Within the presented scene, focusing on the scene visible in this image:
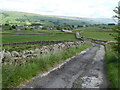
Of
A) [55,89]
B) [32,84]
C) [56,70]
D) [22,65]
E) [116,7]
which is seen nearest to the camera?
[55,89]

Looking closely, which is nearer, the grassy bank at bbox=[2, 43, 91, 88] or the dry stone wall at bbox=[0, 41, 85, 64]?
the grassy bank at bbox=[2, 43, 91, 88]

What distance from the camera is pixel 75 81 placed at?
10883 mm

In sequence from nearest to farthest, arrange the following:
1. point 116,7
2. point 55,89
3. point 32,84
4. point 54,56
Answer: point 55,89
point 32,84
point 116,7
point 54,56

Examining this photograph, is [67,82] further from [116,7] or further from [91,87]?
[116,7]

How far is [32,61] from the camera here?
14.0 metres

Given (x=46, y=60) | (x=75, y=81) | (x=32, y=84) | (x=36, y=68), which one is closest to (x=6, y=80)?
(x=32, y=84)

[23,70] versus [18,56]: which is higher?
[23,70]

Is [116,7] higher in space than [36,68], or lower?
higher

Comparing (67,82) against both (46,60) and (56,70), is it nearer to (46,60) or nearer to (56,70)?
(56,70)

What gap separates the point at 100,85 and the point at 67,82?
2.06m

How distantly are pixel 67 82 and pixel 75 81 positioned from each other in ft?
1.68

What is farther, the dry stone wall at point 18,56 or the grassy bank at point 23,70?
the dry stone wall at point 18,56

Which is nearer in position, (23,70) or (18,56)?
(23,70)

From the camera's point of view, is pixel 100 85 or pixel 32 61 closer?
pixel 100 85
